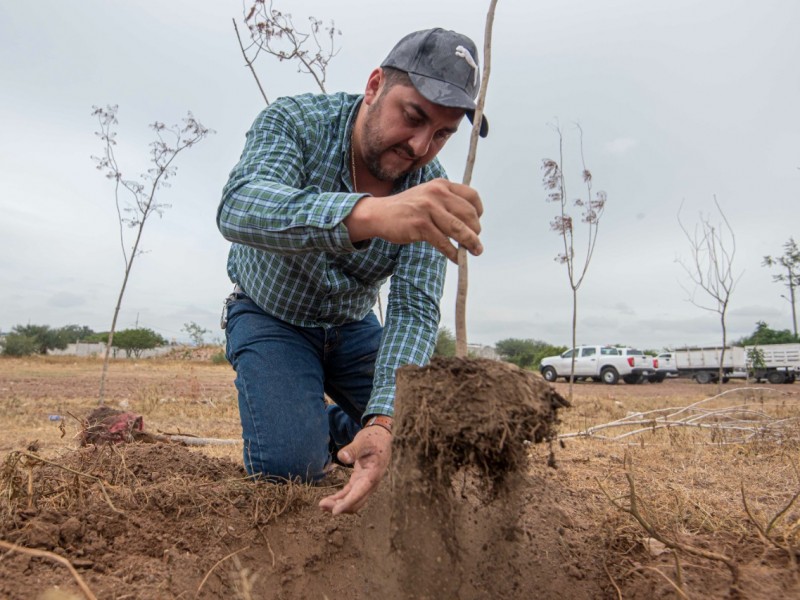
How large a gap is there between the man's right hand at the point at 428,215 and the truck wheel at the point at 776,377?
1925 centimetres

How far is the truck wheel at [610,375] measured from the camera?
51.3ft

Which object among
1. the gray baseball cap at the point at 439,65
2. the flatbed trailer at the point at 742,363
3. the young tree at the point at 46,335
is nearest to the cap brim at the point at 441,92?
the gray baseball cap at the point at 439,65

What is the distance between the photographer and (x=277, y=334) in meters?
2.16

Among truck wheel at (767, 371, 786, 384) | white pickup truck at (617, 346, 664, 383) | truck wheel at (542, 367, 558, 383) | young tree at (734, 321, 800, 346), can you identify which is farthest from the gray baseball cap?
young tree at (734, 321, 800, 346)

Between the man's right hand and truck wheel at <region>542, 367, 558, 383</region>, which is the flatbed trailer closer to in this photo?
truck wheel at <region>542, 367, 558, 383</region>

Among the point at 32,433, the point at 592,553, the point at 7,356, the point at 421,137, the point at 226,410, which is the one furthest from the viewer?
the point at 7,356

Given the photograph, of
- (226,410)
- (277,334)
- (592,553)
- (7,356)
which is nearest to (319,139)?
(277,334)

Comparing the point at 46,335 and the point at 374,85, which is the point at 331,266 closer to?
the point at 374,85

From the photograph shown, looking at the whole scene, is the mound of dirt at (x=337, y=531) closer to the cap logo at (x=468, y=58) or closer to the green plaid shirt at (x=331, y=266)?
the green plaid shirt at (x=331, y=266)

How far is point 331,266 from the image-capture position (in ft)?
6.99

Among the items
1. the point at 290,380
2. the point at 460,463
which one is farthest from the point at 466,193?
the point at 290,380

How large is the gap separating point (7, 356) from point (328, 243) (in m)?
28.3

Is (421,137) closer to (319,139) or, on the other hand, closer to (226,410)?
(319,139)

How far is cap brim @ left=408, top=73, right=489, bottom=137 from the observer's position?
5.47ft
